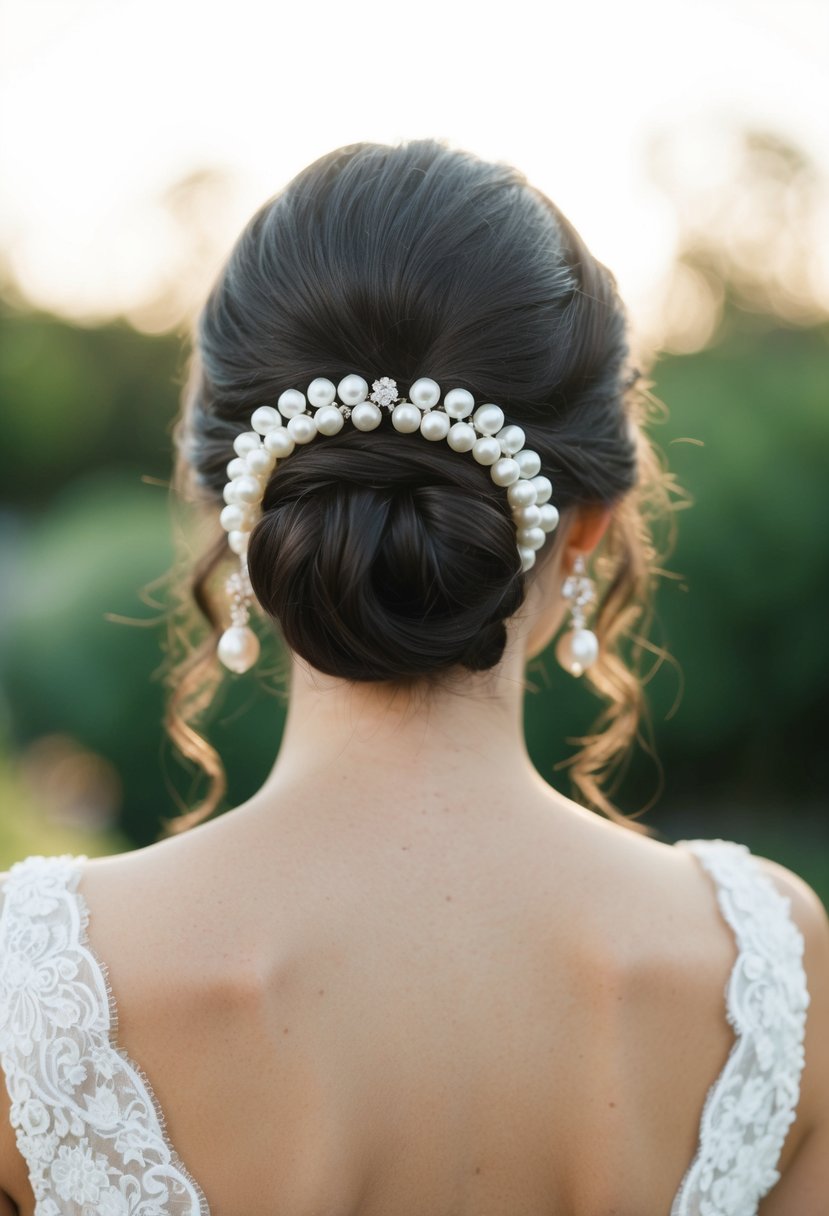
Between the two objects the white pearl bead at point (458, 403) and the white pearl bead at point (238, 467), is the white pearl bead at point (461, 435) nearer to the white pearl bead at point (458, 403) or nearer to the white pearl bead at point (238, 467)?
the white pearl bead at point (458, 403)

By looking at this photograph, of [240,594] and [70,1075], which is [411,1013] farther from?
[240,594]

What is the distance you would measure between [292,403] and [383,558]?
23 cm

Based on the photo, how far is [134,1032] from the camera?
4.42 feet

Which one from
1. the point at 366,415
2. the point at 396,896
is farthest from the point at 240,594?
the point at 396,896

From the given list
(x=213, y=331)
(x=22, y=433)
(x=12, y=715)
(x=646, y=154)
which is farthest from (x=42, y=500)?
(x=213, y=331)

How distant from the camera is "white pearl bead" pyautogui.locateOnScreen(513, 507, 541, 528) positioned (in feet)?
4.82

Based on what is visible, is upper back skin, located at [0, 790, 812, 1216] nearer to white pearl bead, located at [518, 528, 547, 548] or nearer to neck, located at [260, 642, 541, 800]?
neck, located at [260, 642, 541, 800]

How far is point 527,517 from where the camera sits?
148cm

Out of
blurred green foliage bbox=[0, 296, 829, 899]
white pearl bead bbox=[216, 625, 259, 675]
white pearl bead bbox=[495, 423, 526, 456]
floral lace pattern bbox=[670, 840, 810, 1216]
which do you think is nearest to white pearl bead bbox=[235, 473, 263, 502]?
white pearl bead bbox=[216, 625, 259, 675]

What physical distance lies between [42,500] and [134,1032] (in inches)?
519

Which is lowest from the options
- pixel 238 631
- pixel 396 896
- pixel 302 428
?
pixel 396 896

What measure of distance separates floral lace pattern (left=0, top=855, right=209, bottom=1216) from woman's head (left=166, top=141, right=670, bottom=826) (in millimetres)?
459

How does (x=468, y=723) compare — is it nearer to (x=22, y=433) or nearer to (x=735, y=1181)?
(x=735, y=1181)

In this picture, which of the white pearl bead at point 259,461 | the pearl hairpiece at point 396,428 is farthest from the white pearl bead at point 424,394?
the white pearl bead at point 259,461
